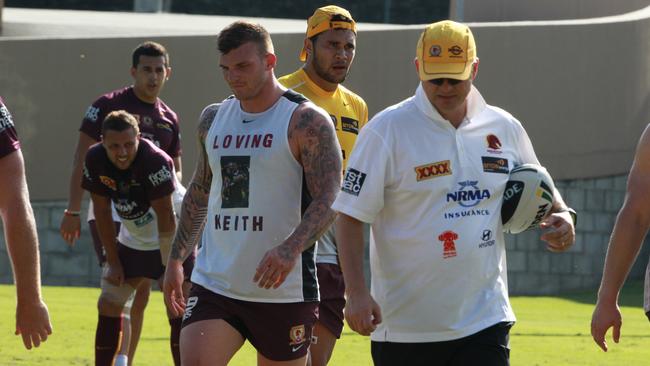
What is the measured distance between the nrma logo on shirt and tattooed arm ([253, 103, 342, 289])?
2.63 ft

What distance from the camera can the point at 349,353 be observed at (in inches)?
462

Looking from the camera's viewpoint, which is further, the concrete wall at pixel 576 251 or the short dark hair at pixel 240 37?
the concrete wall at pixel 576 251

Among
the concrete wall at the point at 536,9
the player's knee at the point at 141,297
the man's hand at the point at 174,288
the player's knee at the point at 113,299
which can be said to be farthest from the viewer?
the concrete wall at the point at 536,9

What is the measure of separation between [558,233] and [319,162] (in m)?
1.19

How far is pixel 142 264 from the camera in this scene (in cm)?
990

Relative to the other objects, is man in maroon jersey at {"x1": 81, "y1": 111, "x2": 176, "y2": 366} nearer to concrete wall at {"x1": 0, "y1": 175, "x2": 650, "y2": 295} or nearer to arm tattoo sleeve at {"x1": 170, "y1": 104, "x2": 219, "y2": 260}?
arm tattoo sleeve at {"x1": 170, "y1": 104, "x2": 219, "y2": 260}

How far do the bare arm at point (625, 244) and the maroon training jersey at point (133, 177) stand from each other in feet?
13.6

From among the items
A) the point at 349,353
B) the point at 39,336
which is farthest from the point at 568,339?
the point at 39,336

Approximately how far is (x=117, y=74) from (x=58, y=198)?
68.3 inches

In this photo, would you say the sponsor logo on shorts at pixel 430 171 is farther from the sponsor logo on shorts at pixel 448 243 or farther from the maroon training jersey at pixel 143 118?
the maroon training jersey at pixel 143 118

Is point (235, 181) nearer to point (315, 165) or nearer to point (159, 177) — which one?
point (315, 165)

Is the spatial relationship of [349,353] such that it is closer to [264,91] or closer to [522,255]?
[264,91]

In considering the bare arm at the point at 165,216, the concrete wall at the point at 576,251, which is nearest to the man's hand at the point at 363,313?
the bare arm at the point at 165,216

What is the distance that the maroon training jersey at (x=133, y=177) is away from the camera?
9.40m
